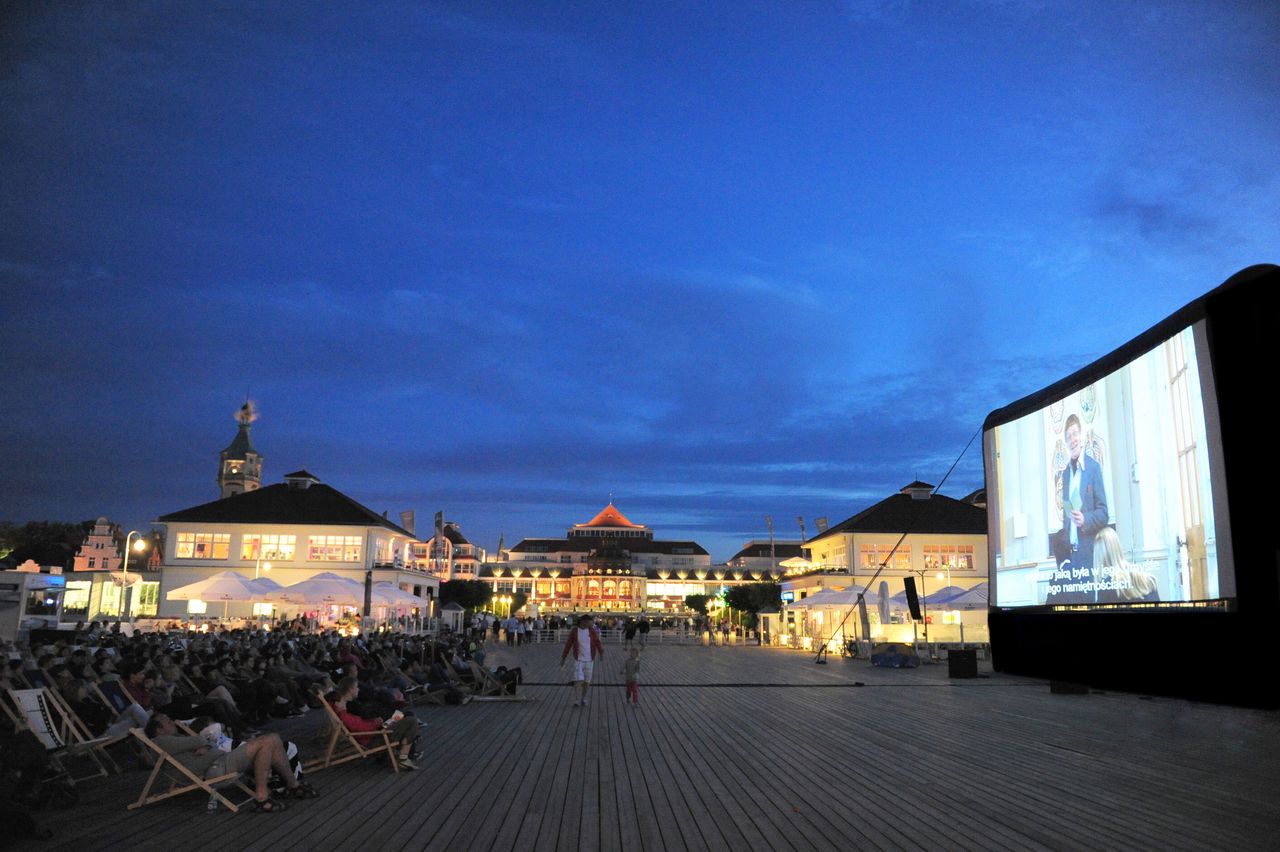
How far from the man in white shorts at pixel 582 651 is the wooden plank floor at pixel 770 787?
41 cm

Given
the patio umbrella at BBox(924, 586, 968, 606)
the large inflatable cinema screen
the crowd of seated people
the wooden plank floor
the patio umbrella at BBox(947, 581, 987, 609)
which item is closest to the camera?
the wooden plank floor

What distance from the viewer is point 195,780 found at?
6.58 m

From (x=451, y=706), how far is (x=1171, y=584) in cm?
1119

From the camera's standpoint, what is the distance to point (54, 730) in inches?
316

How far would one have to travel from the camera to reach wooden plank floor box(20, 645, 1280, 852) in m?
6.00

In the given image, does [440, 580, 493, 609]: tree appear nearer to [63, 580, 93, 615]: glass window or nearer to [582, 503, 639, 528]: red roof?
[63, 580, 93, 615]: glass window

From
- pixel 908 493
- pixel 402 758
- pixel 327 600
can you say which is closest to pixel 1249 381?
pixel 402 758

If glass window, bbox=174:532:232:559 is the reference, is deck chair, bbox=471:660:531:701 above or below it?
below

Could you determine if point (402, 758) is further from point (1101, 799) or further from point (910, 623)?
point (910, 623)

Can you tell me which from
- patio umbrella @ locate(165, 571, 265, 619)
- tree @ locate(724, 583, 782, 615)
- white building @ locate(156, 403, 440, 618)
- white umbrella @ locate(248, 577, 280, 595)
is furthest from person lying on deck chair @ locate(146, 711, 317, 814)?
tree @ locate(724, 583, 782, 615)

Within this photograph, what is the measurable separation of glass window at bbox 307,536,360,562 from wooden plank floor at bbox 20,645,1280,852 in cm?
3501

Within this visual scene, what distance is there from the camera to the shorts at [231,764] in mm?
6762

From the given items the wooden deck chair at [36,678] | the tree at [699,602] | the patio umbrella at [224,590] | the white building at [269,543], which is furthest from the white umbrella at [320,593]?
the tree at [699,602]

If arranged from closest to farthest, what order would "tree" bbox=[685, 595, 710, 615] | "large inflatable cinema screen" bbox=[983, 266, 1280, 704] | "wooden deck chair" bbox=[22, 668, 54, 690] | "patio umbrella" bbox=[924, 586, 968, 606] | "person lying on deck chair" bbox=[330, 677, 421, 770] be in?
1. "large inflatable cinema screen" bbox=[983, 266, 1280, 704]
2. "person lying on deck chair" bbox=[330, 677, 421, 770]
3. "wooden deck chair" bbox=[22, 668, 54, 690]
4. "patio umbrella" bbox=[924, 586, 968, 606]
5. "tree" bbox=[685, 595, 710, 615]
